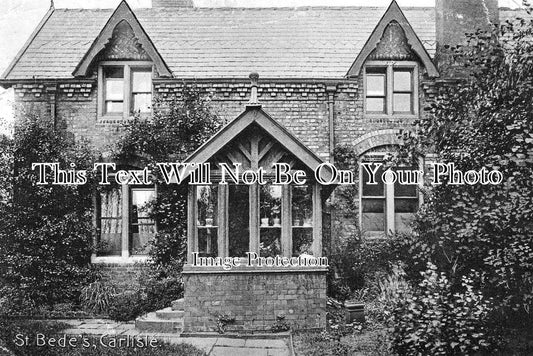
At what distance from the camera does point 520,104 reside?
6.82 metres

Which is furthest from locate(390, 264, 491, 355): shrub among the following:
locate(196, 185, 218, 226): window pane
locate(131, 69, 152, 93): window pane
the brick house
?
locate(131, 69, 152, 93): window pane

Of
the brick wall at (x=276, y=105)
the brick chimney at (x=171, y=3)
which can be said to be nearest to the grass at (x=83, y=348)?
the brick wall at (x=276, y=105)

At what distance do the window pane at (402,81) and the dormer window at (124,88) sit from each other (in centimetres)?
738

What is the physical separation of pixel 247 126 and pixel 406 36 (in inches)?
270

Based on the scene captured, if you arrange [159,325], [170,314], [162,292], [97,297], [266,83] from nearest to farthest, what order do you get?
[159,325], [170,314], [162,292], [97,297], [266,83]


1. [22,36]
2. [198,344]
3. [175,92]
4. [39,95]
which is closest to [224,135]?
[198,344]

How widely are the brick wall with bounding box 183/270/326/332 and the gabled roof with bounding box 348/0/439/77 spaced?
714 cm

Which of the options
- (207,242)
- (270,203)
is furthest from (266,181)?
(207,242)

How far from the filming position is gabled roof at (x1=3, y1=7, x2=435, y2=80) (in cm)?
1536

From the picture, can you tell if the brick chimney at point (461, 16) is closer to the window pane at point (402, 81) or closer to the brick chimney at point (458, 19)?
the brick chimney at point (458, 19)

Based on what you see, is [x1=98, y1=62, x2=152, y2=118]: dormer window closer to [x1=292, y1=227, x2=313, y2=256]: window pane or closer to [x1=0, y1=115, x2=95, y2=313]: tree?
[x1=0, y1=115, x2=95, y2=313]: tree

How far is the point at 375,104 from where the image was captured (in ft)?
50.0

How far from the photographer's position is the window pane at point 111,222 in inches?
575

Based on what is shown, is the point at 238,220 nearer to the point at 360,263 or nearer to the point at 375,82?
the point at 360,263
